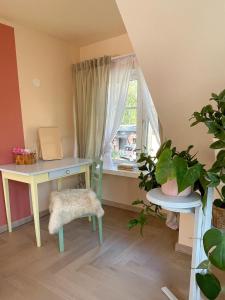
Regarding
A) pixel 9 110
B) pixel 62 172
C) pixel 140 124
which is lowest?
pixel 62 172

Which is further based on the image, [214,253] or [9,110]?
[9,110]

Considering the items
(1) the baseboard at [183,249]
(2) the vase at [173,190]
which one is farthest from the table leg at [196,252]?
(1) the baseboard at [183,249]

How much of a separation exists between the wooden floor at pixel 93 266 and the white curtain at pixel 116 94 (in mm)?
1239

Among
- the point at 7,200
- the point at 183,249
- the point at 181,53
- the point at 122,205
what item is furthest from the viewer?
the point at 122,205

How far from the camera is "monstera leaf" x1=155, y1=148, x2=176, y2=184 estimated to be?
104 cm

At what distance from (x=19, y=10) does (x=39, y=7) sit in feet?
0.75

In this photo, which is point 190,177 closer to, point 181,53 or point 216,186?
point 216,186

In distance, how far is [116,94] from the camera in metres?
2.90

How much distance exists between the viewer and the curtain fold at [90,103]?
2.91 metres

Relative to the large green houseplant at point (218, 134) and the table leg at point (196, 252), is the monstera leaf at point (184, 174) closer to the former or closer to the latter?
the large green houseplant at point (218, 134)

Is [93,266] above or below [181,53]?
below

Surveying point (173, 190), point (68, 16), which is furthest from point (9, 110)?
point (173, 190)

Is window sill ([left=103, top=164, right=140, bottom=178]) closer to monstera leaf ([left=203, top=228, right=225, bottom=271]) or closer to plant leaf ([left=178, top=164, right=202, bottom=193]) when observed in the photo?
plant leaf ([left=178, top=164, right=202, bottom=193])

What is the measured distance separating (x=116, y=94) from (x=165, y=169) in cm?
203
